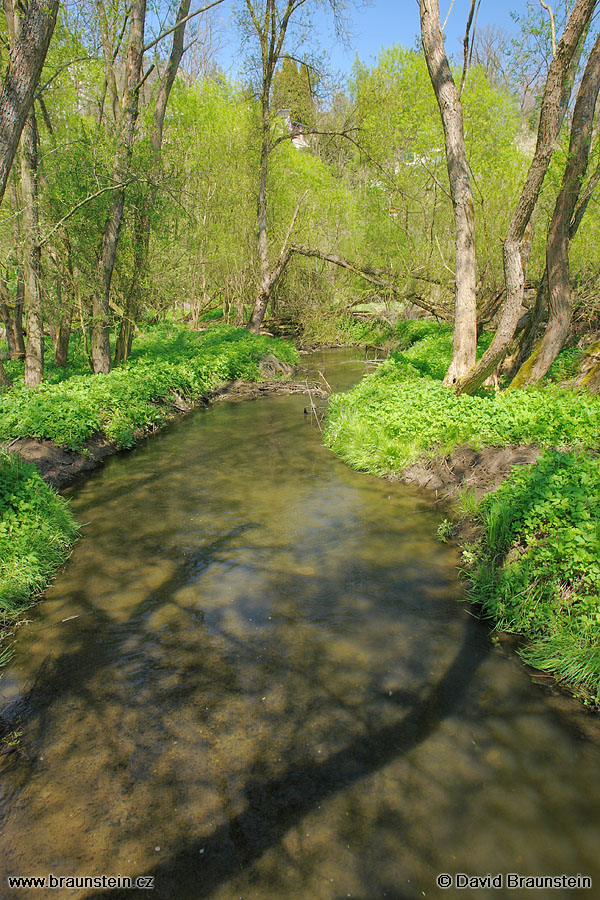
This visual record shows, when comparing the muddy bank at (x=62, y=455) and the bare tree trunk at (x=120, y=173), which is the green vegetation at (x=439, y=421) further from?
the bare tree trunk at (x=120, y=173)

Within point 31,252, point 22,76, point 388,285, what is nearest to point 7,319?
point 31,252

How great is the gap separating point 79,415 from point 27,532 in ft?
13.3

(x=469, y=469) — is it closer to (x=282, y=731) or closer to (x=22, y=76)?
(x=282, y=731)

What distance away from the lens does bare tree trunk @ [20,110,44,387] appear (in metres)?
11.1

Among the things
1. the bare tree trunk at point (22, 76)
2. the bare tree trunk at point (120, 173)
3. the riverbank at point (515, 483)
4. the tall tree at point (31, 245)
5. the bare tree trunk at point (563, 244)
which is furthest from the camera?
the bare tree trunk at point (120, 173)

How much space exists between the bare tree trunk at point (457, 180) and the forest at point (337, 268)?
4 centimetres

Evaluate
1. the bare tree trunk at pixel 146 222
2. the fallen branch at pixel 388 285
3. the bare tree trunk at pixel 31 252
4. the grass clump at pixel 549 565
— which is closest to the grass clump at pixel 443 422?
the grass clump at pixel 549 565

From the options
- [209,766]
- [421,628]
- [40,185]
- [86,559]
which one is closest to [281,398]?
[40,185]

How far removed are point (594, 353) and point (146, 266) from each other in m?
11.4

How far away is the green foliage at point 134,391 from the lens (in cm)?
941

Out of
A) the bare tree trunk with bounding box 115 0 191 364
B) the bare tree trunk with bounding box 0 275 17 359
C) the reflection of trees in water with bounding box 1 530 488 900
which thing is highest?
the bare tree trunk with bounding box 115 0 191 364

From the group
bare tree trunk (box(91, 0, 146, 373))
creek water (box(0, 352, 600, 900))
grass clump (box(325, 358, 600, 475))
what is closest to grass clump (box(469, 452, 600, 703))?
creek water (box(0, 352, 600, 900))

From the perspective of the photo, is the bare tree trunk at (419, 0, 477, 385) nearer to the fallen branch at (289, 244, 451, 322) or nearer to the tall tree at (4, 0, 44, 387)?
the fallen branch at (289, 244, 451, 322)

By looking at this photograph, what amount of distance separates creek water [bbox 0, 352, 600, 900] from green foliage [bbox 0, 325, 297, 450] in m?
3.23
